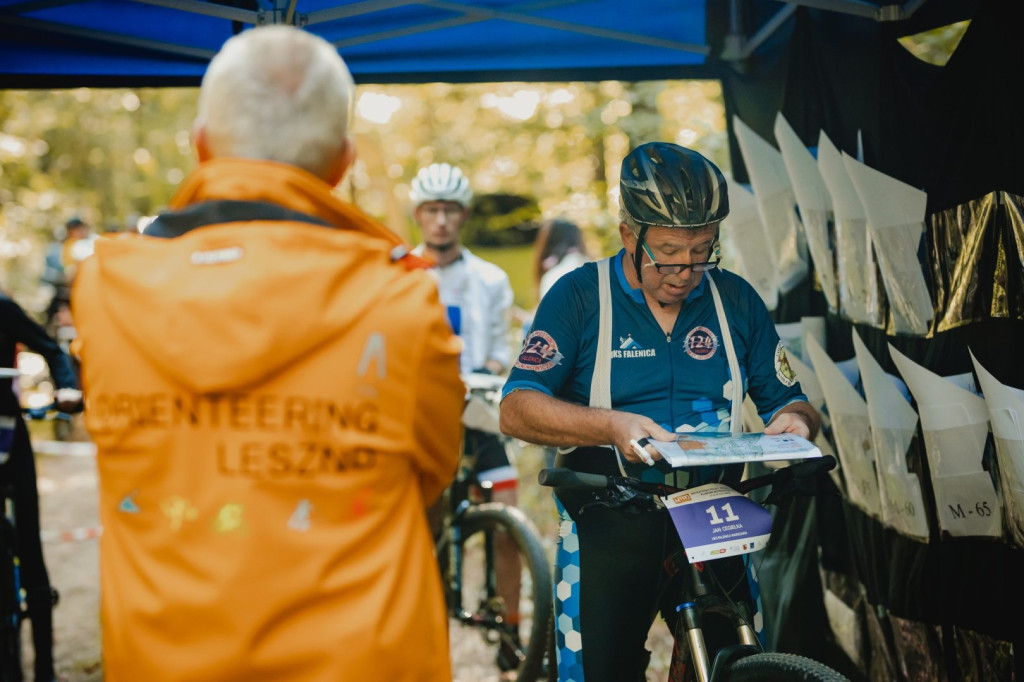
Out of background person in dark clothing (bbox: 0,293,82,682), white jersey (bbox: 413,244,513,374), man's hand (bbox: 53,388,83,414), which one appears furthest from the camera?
white jersey (bbox: 413,244,513,374)

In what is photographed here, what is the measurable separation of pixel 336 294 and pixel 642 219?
4.61 ft

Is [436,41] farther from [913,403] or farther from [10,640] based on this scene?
[10,640]

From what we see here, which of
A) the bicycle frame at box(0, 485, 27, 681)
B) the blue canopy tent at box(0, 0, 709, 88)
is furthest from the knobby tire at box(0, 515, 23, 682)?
the blue canopy tent at box(0, 0, 709, 88)

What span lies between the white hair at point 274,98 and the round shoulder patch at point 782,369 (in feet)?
5.65

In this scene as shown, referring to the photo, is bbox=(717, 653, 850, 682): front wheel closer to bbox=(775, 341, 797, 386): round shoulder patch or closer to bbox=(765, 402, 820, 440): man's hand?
bbox=(765, 402, 820, 440): man's hand

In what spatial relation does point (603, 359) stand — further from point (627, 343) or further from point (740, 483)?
point (740, 483)

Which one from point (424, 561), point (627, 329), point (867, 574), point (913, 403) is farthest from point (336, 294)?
point (867, 574)

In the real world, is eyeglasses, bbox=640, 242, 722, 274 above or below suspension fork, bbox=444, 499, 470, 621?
above

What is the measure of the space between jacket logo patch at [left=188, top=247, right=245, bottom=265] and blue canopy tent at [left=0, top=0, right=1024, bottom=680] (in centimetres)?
235

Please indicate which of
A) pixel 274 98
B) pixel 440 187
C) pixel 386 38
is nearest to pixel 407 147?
pixel 440 187

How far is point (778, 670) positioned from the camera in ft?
7.54

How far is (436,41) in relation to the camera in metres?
4.62

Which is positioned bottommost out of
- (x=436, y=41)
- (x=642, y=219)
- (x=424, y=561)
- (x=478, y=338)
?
(x=424, y=561)

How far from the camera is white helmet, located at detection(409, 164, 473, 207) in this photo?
5273 millimetres
